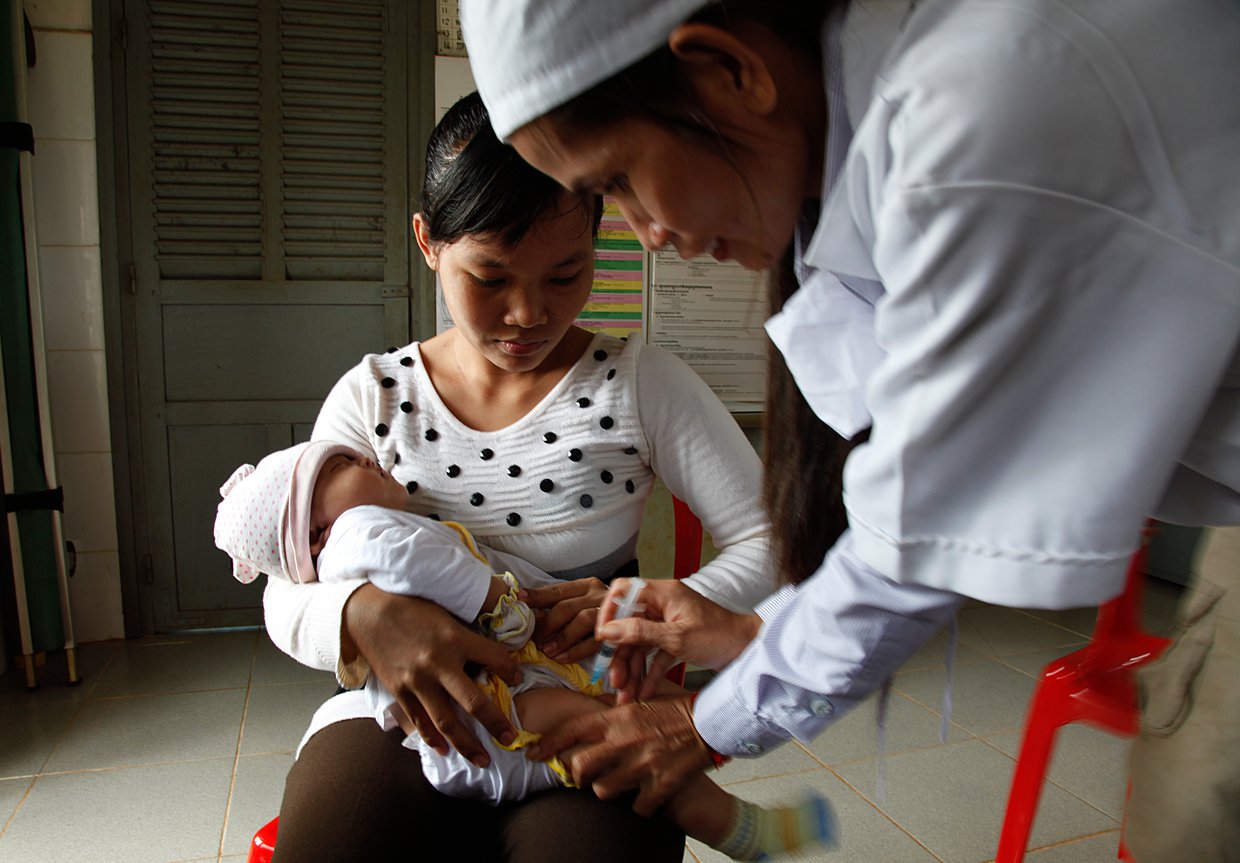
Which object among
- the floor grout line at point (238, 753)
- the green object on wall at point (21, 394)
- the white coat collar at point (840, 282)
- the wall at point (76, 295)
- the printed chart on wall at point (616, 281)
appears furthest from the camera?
the printed chart on wall at point (616, 281)

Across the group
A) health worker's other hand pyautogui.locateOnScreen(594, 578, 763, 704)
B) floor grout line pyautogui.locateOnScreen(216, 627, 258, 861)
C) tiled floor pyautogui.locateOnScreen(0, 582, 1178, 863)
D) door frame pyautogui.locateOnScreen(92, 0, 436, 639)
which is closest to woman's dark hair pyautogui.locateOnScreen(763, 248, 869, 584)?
health worker's other hand pyautogui.locateOnScreen(594, 578, 763, 704)

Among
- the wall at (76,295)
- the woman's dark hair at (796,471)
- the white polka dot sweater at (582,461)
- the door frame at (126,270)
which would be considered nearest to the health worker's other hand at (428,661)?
the white polka dot sweater at (582,461)

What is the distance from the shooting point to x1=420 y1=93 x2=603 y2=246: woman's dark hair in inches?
48.1

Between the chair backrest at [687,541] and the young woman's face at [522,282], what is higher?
the young woman's face at [522,282]

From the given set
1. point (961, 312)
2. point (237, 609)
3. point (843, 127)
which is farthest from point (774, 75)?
point (237, 609)

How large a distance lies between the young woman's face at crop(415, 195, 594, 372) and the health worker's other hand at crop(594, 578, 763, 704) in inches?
16.4

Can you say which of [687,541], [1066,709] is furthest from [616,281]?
[1066,709]

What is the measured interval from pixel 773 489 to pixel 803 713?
0.30 meters

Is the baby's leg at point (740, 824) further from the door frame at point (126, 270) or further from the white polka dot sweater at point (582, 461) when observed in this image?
the door frame at point (126, 270)

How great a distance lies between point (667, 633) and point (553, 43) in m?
0.75

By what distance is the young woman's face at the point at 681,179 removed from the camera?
69 cm

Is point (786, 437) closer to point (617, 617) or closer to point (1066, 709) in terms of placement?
point (617, 617)

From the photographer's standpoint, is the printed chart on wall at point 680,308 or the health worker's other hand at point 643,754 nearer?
the health worker's other hand at point 643,754

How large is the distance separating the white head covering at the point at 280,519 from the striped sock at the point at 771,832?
70 cm
